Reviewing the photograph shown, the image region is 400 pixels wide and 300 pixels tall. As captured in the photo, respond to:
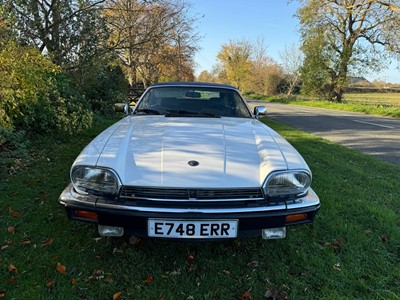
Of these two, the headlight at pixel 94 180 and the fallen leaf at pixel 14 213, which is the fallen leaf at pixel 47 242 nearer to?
the fallen leaf at pixel 14 213

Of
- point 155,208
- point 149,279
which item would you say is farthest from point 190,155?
point 149,279

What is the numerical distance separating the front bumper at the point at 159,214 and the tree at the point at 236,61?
185 feet

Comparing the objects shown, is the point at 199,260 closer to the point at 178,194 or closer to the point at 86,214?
the point at 178,194

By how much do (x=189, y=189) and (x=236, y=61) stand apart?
190ft

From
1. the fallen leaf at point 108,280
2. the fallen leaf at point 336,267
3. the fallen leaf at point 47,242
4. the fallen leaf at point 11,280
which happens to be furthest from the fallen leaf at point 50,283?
the fallen leaf at point 336,267

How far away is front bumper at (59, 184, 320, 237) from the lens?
2164 millimetres

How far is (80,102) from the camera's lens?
8.20 meters

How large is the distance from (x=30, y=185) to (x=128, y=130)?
2082 millimetres

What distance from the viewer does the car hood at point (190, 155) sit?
227cm

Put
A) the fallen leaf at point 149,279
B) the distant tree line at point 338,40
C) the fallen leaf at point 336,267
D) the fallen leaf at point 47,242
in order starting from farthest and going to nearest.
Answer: the distant tree line at point 338,40
the fallen leaf at point 47,242
the fallen leaf at point 336,267
the fallen leaf at point 149,279

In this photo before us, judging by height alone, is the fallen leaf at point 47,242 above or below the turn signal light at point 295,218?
below

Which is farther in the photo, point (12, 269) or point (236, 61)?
point (236, 61)

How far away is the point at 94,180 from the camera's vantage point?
7.63 ft

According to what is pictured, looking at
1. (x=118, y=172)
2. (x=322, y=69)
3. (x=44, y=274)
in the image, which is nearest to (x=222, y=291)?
(x=118, y=172)
